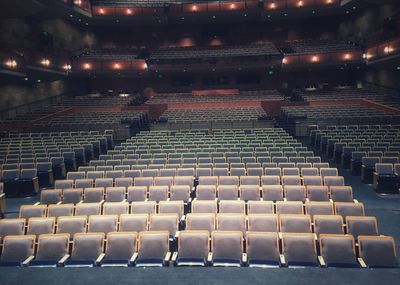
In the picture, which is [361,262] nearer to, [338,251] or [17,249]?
[338,251]

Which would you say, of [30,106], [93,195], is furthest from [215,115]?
[93,195]

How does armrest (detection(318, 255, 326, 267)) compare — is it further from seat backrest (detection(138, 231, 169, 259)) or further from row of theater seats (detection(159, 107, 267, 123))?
row of theater seats (detection(159, 107, 267, 123))

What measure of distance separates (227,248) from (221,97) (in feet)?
51.3

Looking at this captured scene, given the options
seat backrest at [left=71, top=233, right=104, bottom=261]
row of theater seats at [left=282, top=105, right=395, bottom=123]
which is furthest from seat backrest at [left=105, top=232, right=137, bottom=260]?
row of theater seats at [left=282, top=105, right=395, bottom=123]

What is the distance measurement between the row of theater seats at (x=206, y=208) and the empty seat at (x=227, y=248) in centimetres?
91

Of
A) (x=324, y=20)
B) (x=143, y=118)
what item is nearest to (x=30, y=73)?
(x=143, y=118)

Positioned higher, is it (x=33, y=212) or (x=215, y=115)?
(x=215, y=115)

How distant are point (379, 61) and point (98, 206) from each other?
14.5 meters

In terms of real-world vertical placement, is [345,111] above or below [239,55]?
below

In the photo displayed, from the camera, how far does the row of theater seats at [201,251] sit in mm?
3482

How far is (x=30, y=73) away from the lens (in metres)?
14.6

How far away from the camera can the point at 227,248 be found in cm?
363

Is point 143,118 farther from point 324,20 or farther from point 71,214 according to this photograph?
point 324,20

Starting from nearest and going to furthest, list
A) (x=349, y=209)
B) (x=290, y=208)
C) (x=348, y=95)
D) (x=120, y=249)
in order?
(x=120, y=249)
(x=349, y=209)
(x=290, y=208)
(x=348, y=95)
